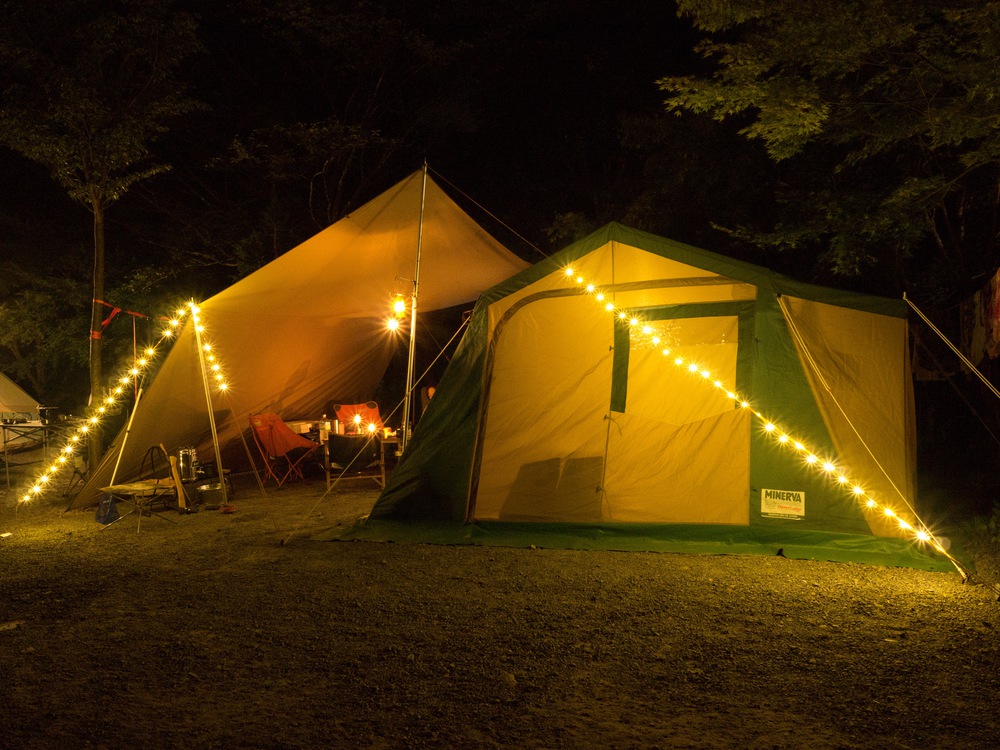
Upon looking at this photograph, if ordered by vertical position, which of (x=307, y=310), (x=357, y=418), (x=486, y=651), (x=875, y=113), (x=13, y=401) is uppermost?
(x=875, y=113)

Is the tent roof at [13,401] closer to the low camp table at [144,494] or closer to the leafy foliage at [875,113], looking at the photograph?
the low camp table at [144,494]

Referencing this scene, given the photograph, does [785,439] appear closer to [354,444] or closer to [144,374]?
[354,444]

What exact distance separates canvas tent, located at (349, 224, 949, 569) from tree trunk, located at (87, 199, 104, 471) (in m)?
4.53

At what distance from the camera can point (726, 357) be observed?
16.4 feet

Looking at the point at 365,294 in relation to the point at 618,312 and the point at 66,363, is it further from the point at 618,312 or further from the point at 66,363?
the point at 66,363

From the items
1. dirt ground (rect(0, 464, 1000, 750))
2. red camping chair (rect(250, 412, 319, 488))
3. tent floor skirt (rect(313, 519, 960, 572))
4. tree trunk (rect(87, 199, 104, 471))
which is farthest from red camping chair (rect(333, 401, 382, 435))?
dirt ground (rect(0, 464, 1000, 750))

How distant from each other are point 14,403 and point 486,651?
37.9 ft

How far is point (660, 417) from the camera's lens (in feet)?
16.8

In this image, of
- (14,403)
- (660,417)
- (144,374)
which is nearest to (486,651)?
(660,417)

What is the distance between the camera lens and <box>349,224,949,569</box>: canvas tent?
4.72m

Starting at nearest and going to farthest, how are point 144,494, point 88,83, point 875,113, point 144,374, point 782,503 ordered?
point 782,503, point 144,494, point 875,113, point 144,374, point 88,83

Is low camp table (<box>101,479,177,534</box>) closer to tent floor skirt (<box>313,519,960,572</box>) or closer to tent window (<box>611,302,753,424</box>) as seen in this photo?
tent floor skirt (<box>313,519,960,572</box>)

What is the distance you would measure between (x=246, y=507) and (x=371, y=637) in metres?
3.81

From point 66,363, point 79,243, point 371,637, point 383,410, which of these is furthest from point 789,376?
point 66,363
